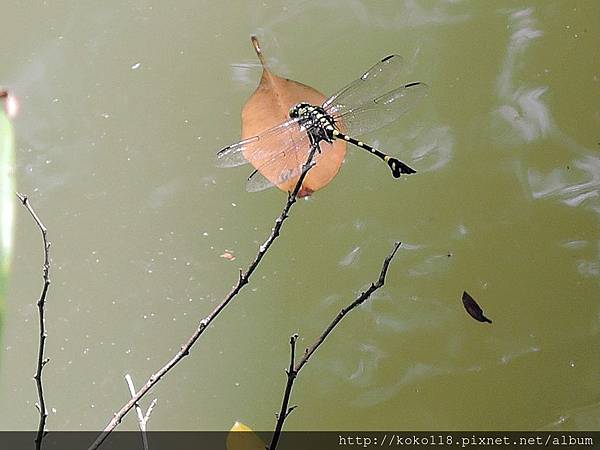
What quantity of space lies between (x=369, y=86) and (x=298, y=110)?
0.13 meters

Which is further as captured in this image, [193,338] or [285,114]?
[285,114]

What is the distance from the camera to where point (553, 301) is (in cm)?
120

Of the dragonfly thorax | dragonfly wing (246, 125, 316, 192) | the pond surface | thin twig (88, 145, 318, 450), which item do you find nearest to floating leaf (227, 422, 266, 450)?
the pond surface

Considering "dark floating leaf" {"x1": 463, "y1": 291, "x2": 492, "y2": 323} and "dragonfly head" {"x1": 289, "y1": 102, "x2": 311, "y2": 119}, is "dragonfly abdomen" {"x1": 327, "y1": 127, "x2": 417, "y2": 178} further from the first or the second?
"dark floating leaf" {"x1": 463, "y1": 291, "x2": 492, "y2": 323}

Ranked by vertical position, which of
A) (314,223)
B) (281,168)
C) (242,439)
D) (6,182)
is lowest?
(242,439)

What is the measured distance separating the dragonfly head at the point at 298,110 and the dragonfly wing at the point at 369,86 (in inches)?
1.4

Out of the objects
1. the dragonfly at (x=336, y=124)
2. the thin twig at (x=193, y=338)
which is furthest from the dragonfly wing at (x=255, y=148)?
the thin twig at (x=193, y=338)

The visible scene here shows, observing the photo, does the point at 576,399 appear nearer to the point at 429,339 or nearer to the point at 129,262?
the point at 429,339

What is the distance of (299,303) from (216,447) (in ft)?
0.93

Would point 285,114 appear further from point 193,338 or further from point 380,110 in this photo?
point 193,338

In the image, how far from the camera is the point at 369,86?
1.20 meters

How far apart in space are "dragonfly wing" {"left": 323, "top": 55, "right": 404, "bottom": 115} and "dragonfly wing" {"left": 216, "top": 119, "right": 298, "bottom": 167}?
8 cm

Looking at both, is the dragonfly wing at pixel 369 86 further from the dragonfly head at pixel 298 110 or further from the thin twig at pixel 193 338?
the thin twig at pixel 193 338

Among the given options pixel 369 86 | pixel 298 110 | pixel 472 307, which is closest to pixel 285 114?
pixel 298 110
